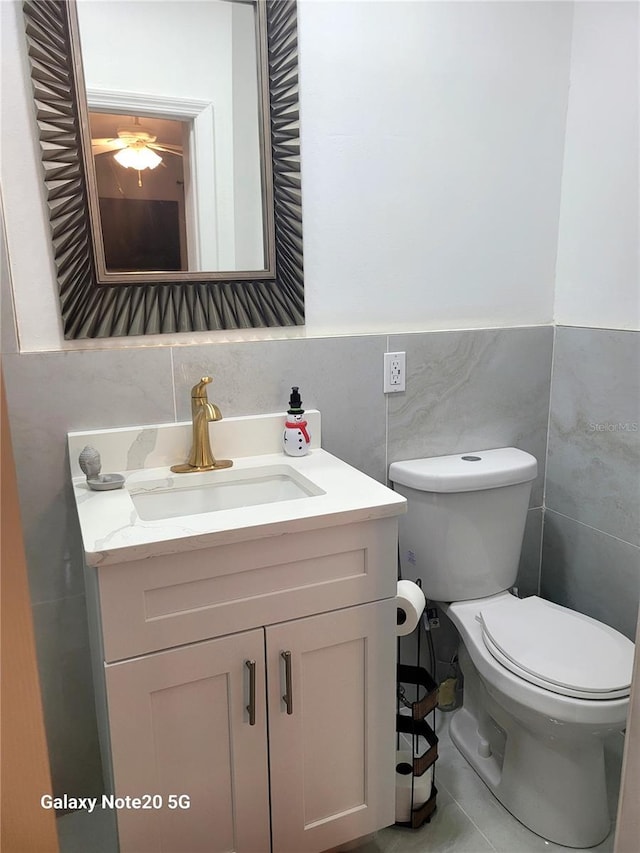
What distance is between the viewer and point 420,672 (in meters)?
1.63

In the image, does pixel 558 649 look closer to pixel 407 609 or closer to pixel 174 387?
pixel 407 609

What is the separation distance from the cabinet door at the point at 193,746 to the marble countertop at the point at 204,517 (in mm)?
211

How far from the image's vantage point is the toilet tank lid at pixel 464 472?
1.67 m

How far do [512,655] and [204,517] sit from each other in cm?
82

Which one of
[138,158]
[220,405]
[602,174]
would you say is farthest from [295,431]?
[602,174]

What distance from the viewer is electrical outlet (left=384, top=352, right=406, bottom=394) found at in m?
1.72

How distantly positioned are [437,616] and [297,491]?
73 cm

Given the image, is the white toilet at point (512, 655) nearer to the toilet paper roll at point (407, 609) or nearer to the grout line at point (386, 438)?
the grout line at point (386, 438)

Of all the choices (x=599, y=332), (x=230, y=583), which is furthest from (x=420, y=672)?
(x=599, y=332)

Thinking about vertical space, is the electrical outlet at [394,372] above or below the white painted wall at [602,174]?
below

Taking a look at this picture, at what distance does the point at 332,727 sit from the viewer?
1.30 meters

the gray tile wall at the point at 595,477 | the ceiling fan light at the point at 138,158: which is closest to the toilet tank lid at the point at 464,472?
the gray tile wall at the point at 595,477

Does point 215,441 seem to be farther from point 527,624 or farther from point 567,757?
point 567,757

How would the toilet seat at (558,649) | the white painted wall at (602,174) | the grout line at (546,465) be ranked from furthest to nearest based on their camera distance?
the grout line at (546,465) → the white painted wall at (602,174) → the toilet seat at (558,649)
